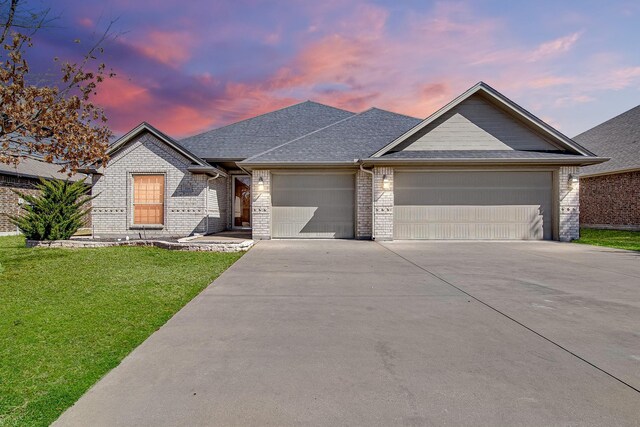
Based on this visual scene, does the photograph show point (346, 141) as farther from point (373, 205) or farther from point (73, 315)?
point (73, 315)

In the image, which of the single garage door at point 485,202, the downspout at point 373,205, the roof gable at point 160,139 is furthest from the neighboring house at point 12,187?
the single garage door at point 485,202

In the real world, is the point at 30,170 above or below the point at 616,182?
above

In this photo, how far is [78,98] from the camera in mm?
8094

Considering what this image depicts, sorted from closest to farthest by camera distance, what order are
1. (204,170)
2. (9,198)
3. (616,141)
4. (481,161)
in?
(481,161), (204,170), (9,198), (616,141)

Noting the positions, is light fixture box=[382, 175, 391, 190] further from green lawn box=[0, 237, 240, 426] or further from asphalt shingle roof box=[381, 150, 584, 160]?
green lawn box=[0, 237, 240, 426]

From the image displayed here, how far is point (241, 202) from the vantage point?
56.3 ft

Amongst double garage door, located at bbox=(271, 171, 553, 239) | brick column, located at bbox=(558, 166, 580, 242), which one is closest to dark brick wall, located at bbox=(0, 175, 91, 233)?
double garage door, located at bbox=(271, 171, 553, 239)

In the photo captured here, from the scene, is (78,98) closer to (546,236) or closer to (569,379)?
(569,379)

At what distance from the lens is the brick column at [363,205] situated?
12.7 m

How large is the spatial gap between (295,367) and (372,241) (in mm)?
9713

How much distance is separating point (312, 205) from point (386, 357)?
1025 cm

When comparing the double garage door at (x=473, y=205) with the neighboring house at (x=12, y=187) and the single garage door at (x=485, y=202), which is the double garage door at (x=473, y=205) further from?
the neighboring house at (x=12, y=187)

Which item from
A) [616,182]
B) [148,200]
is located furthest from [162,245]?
[616,182]

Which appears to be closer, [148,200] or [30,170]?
[148,200]
